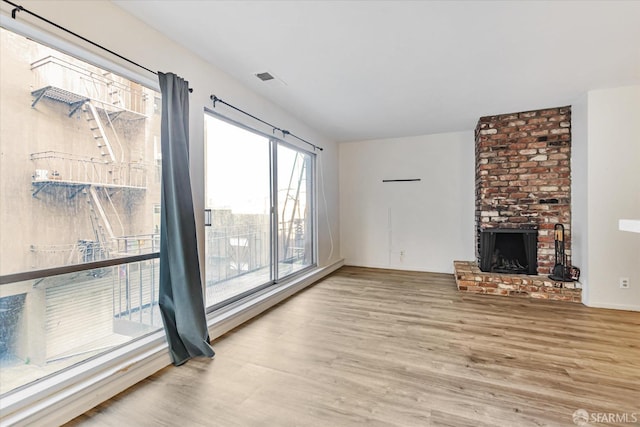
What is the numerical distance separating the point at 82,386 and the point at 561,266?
494 centimetres

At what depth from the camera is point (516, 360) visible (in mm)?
2246

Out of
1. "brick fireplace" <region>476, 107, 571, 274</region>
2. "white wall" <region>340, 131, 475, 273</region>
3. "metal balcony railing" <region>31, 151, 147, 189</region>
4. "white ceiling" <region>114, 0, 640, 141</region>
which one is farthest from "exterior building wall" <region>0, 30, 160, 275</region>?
"brick fireplace" <region>476, 107, 571, 274</region>

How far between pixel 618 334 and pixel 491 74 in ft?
8.86

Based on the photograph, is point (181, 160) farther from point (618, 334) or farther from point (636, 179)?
point (636, 179)

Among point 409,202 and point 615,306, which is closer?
point 615,306

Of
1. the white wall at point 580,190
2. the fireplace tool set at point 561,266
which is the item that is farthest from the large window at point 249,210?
the white wall at point 580,190

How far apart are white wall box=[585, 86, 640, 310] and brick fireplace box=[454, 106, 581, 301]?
0.42 meters

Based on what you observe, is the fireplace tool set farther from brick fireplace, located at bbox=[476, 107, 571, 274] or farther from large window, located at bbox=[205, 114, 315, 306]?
large window, located at bbox=[205, 114, 315, 306]

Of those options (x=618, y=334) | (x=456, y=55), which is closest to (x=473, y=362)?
(x=618, y=334)

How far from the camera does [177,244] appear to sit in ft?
7.32

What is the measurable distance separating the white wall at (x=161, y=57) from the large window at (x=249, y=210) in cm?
23

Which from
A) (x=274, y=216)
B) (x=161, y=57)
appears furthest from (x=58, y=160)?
(x=274, y=216)

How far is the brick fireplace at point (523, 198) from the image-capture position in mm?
3945

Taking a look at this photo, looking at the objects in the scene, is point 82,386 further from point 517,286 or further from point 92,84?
point 517,286
